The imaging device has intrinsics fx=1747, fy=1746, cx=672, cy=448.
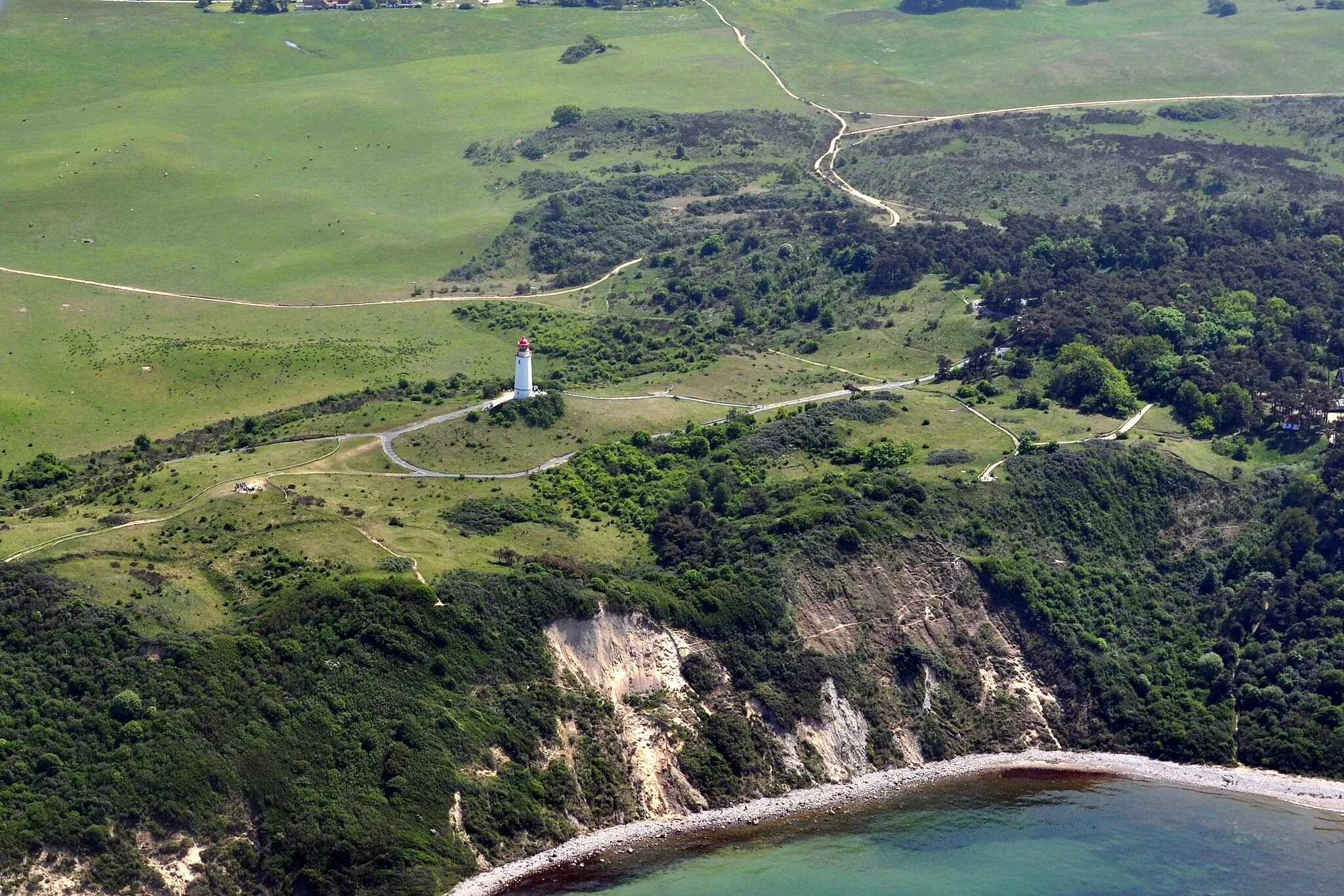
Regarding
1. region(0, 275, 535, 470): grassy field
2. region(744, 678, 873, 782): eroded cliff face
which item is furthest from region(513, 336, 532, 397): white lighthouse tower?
region(744, 678, 873, 782): eroded cliff face

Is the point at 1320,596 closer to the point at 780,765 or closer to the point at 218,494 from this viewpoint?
the point at 780,765

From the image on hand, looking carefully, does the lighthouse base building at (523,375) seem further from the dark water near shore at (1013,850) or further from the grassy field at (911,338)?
the dark water near shore at (1013,850)

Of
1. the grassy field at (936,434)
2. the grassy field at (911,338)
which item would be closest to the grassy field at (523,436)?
the grassy field at (936,434)

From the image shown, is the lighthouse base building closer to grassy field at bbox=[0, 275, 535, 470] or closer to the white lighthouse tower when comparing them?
the white lighthouse tower

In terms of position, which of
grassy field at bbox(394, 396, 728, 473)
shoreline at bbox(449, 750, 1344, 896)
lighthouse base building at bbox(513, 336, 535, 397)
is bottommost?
shoreline at bbox(449, 750, 1344, 896)

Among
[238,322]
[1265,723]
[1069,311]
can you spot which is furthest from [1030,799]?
[238,322]

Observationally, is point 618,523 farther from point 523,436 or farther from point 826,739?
point 826,739
